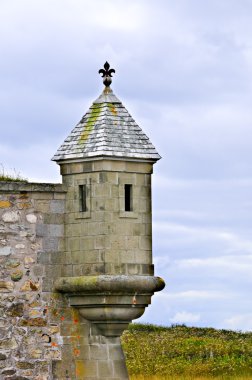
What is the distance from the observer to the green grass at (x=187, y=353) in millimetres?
Answer: 25302

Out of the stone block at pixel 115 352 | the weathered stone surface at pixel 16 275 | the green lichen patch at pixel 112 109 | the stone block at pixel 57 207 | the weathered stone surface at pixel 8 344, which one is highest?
the green lichen patch at pixel 112 109

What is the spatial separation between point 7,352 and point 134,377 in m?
7.11

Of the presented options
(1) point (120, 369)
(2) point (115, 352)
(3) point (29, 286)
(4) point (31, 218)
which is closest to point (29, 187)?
(4) point (31, 218)

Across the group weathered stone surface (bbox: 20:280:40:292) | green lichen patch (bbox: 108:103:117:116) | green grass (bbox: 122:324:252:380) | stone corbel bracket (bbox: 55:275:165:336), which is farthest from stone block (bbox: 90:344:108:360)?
→ green grass (bbox: 122:324:252:380)

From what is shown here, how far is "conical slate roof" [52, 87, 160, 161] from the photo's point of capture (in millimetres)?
17156

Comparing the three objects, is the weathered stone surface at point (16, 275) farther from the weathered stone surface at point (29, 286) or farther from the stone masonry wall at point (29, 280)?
the weathered stone surface at point (29, 286)

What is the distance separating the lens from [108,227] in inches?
664

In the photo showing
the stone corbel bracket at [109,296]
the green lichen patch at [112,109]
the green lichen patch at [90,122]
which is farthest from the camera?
the green lichen patch at [112,109]

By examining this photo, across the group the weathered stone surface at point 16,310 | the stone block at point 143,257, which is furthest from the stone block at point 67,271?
the stone block at point 143,257

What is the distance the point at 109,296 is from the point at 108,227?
0.97 meters

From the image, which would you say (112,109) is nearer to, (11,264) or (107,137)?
(107,137)

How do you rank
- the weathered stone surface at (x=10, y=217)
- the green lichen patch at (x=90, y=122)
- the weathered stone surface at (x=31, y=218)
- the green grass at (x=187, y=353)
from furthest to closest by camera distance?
the green grass at (x=187, y=353), the green lichen patch at (x=90, y=122), the weathered stone surface at (x=31, y=218), the weathered stone surface at (x=10, y=217)

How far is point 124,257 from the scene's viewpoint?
666 inches

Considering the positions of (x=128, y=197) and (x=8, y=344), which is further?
(x=128, y=197)
